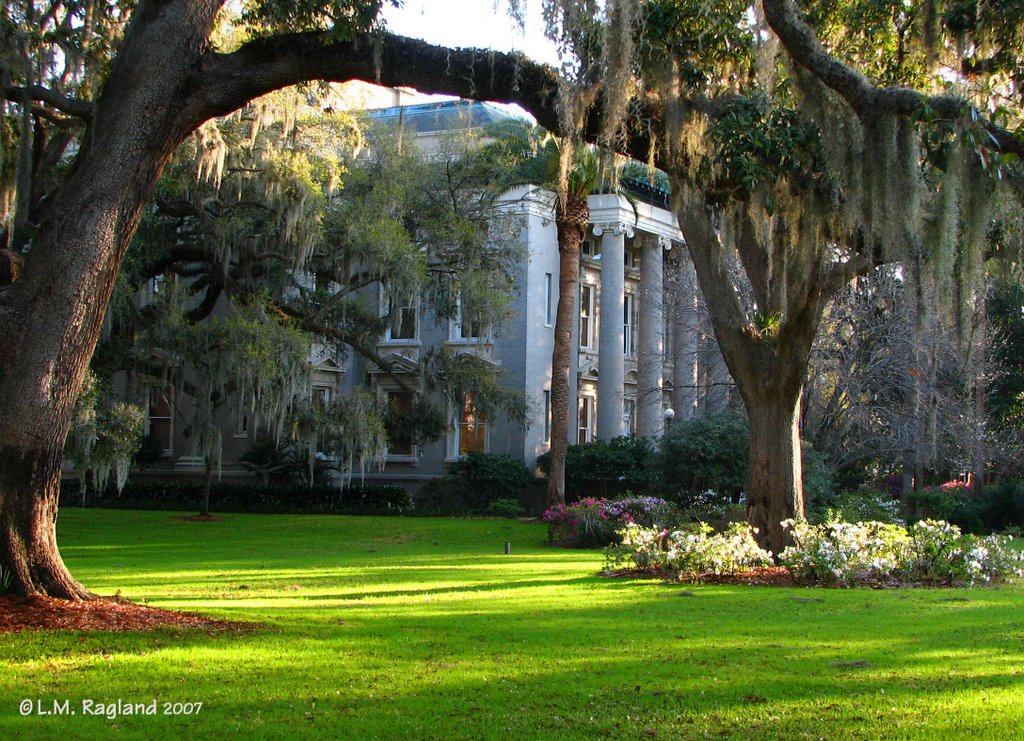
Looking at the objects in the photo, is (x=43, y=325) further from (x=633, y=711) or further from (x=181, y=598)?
(x=633, y=711)

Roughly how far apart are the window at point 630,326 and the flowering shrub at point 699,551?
26.9 meters

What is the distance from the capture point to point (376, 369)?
1544 inches

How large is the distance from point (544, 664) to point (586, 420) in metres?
32.6

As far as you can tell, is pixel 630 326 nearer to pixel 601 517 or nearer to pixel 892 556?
pixel 601 517

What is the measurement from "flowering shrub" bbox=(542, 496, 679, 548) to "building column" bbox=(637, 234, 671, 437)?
1423 cm

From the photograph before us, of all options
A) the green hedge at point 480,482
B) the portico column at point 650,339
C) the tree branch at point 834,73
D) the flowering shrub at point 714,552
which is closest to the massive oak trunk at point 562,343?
the green hedge at point 480,482

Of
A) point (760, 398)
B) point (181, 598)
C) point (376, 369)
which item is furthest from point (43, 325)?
point (376, 369)

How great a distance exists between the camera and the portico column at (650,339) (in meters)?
38.1

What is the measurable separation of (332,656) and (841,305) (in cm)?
2311

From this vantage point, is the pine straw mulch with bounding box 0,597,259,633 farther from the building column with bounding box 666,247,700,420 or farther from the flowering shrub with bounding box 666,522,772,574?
the building column with bounding box 666,247,700,420

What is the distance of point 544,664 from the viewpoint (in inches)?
330

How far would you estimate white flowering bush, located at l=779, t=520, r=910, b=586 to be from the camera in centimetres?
1437

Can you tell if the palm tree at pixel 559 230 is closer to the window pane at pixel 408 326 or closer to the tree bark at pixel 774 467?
the window pane at pixel 408 326

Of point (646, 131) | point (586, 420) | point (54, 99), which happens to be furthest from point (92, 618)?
point (586, 420)
